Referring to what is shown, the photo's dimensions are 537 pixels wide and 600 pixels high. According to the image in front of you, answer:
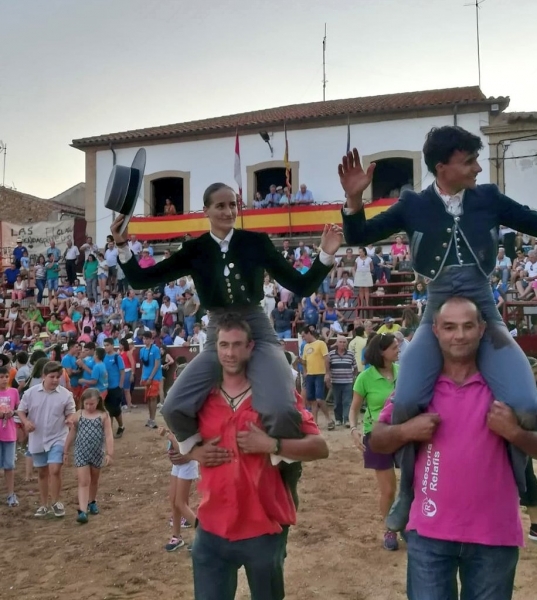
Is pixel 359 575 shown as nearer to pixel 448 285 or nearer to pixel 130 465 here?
pixel 448 285

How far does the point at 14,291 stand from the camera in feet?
71.3

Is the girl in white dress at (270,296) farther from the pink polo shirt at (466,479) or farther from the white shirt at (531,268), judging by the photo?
the pink polo shirt at (466,479)

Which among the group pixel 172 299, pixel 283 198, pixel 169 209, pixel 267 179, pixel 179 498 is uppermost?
pixel 267 179

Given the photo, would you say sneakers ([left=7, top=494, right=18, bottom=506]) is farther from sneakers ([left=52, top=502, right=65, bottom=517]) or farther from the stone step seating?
the stone step seating

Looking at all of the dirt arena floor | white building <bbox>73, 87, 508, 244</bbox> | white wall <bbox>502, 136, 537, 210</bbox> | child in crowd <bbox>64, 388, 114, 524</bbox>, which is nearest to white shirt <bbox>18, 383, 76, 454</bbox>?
child in crowd <bbox>64, 388, 114, 524</bbox>

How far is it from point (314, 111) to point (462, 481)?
2184cm

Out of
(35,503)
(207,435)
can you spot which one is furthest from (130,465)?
(207,435)

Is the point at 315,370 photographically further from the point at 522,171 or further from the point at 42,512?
the point at 522,171

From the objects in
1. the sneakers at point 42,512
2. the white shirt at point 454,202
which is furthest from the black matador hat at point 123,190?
the sneakers at point 42,512

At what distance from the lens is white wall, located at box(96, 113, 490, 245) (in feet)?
70.9

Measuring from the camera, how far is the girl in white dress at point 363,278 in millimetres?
17188

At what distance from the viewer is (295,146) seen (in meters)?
23.0

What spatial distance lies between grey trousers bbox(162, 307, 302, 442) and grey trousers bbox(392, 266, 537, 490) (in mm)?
604

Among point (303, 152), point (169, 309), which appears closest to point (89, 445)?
point (169, 309)
